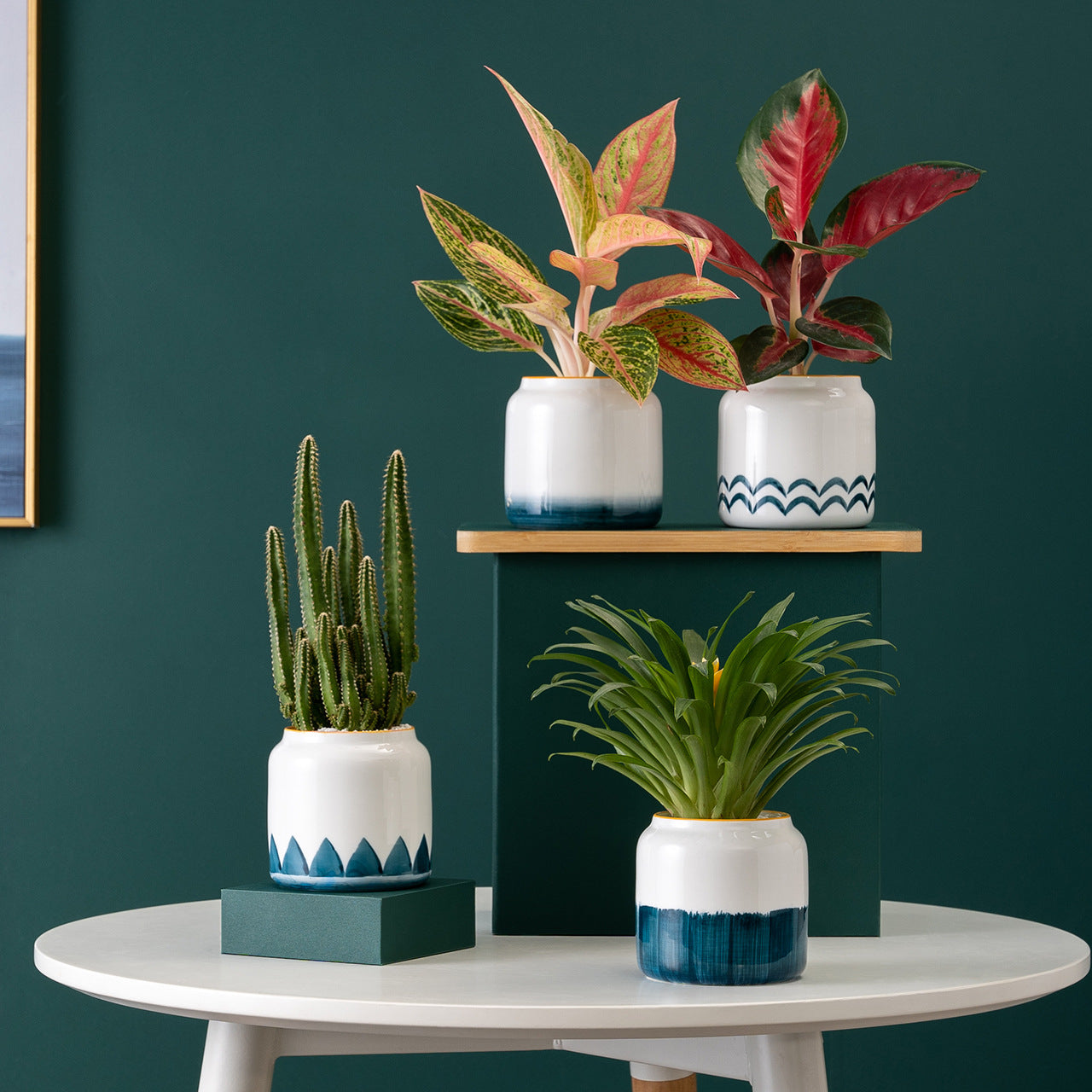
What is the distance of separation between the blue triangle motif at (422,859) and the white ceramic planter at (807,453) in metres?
0.36

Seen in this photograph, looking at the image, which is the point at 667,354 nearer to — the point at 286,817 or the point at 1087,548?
the point at 286,817

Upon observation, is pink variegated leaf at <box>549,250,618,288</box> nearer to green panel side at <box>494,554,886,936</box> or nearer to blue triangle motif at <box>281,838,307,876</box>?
green panel side at <box>494,554,886,936</box>

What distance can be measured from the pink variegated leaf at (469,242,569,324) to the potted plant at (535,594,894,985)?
0.26 meters

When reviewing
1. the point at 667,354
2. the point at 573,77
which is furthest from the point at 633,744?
the point at 573,77

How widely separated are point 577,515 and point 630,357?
0.44 feet

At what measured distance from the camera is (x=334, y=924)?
1026mm

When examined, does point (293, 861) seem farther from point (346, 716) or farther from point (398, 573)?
point (398, 573)

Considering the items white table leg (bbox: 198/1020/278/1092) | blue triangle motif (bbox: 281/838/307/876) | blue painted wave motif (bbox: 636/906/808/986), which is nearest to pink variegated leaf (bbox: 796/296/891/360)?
blue painted wave motif (bbox: 636/906/808/986)

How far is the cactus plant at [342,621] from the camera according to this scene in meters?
1.07

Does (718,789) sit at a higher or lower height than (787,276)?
lower

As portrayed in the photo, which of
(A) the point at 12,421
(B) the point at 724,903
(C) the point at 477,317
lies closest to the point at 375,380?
(A) the point at 12,421

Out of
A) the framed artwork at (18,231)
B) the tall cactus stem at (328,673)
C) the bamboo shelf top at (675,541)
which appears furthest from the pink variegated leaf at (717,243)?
the framed artwork at (18,231)

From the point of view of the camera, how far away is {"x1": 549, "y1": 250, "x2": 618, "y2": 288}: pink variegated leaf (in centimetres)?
115

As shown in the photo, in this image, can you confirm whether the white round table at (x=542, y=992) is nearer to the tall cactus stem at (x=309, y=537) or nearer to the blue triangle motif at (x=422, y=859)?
the blue triangle motif at (x=422, y=859)
